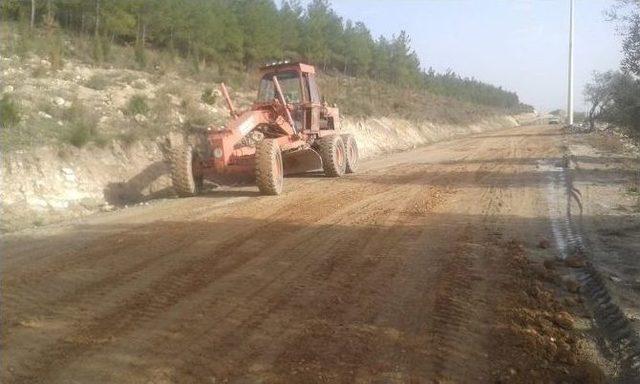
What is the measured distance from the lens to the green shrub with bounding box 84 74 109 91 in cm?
2055

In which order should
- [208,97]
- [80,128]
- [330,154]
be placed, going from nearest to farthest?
[80,128], [330,154], [208,97]

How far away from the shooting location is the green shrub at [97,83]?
67.4 ft

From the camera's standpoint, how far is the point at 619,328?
5543mm

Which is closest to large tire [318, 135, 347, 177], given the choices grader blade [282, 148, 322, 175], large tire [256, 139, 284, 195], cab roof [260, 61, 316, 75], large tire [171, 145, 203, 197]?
grader blade [282, 148, 322, 175]

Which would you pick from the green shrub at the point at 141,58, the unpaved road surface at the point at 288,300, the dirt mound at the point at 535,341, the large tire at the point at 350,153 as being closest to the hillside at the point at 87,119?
the green shrub at the point at 141,58

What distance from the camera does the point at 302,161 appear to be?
16.8 metres

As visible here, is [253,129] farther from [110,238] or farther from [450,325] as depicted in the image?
[450,325]

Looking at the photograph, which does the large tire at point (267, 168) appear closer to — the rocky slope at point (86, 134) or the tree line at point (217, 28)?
the rocky slope at point (86, 134)

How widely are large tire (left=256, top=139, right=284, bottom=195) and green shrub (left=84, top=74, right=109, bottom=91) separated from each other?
9975mm

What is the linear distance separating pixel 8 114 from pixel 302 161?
7435mm

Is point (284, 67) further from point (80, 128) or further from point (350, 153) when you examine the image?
point (80, 128)

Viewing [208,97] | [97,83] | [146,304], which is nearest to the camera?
[146,304]

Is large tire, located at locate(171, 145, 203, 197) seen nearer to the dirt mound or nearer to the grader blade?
the grader blade

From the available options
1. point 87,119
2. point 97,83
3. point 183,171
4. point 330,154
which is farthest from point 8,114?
point 330,154
